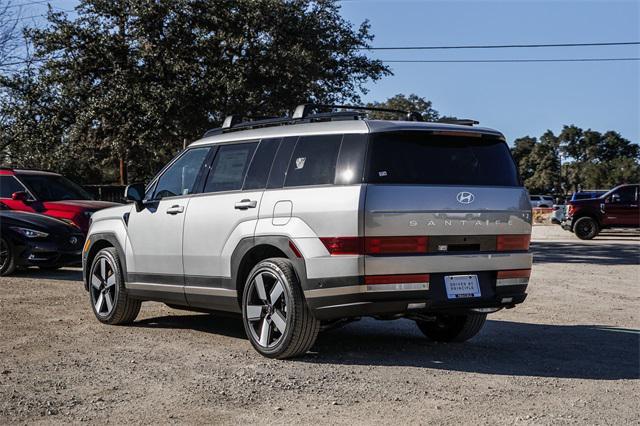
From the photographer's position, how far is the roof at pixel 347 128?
6.79 meters

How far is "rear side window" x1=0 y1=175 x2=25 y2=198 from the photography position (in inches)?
638

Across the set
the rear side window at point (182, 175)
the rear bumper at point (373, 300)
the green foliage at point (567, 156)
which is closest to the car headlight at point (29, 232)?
the rear side window at point (182, 175)

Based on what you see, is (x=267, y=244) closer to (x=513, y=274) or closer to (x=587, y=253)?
(x=513, y=274)

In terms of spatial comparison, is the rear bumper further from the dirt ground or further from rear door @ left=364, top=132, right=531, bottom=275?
the dirt ground

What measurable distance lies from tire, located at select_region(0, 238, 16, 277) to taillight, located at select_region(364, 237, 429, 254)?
9.02 meters

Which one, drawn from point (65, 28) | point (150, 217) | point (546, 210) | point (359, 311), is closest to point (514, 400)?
point (359, 311)

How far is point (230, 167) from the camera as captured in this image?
7910mm

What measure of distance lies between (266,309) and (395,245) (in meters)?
1.31

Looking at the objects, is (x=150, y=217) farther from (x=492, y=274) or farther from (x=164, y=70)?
(x=164, y=70)

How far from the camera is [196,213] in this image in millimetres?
7930

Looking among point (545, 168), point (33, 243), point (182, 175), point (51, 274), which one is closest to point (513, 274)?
point (182, 175)

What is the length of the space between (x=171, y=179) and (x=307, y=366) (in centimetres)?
283

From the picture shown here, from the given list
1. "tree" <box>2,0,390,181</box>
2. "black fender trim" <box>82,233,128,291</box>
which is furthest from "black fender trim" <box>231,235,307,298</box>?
"tree" <box>2,0,390,181</box>

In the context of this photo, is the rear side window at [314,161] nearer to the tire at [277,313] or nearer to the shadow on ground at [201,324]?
the tire at [277,313]
